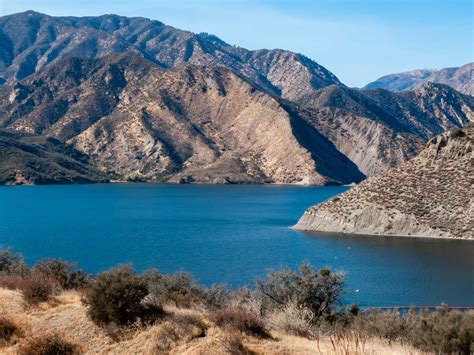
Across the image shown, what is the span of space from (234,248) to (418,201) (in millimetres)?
24242

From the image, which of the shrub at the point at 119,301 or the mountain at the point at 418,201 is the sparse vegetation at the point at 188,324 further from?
the mountain at the point at 418,201

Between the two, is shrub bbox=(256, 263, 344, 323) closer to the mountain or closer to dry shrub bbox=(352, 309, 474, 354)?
dry shrub bbox=(352, 309, 474, 354)

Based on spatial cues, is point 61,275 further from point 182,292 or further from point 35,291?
point 35,291

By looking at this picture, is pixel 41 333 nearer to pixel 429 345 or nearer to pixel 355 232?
pixel 429 345

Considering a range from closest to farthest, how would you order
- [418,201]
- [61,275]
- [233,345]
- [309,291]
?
[233,345] < [61,275] < [309,291] < [418,201]

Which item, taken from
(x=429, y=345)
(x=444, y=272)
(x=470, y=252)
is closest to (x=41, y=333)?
(x=429, y=345)

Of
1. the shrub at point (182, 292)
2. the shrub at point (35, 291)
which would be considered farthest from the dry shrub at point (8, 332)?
the shrub at point (182, 292)

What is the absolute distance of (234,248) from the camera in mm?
70812

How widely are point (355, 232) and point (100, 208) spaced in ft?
209

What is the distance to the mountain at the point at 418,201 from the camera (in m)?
76.3

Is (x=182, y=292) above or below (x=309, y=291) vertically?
below

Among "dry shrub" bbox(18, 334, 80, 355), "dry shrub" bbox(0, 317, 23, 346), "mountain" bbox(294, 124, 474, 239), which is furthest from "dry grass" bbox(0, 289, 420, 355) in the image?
"mountain" bbox(294, 124, 474, 239)

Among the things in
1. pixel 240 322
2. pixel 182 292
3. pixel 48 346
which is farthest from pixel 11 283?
pixel 240 322

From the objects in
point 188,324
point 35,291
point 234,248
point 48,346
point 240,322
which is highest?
point 35,291
